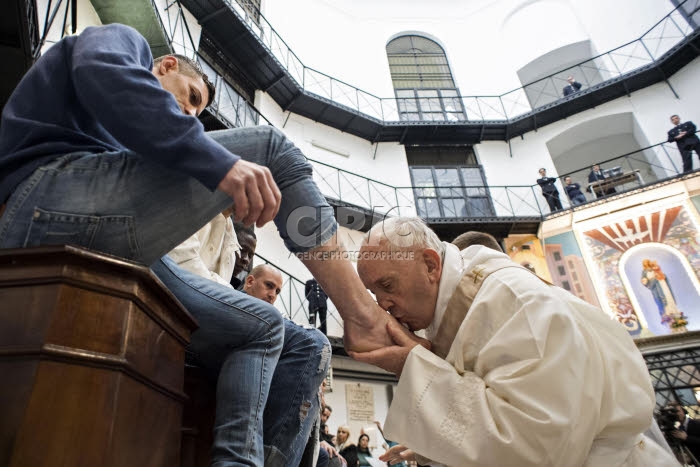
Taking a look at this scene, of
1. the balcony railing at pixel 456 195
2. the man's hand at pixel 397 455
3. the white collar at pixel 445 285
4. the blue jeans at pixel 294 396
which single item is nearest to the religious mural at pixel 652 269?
the balcony railing at pixel 456 195

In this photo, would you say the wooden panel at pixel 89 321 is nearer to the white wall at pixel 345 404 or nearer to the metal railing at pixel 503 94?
the white wall at pixel 345 404

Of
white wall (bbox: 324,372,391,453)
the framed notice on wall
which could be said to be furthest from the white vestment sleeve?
the framed notice on wall

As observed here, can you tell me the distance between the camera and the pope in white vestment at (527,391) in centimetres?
117

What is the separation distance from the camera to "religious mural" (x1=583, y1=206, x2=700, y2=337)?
9867 mm

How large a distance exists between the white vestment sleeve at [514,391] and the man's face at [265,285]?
6.08 feet

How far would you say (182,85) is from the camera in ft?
4.89

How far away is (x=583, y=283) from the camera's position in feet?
35.2

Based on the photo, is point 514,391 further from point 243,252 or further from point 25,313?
point 243,252

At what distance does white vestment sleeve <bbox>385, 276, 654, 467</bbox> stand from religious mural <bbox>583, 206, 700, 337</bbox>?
34.3 ft

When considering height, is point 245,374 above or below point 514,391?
above

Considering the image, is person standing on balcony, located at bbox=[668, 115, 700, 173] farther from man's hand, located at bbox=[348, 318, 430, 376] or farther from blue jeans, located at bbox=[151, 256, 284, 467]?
blue jeans, located at bbox=[151, 256, 284, 467]

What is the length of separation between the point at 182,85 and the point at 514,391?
1.43 meters

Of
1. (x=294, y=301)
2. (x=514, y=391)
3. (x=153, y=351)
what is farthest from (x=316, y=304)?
(x=153, y=351)

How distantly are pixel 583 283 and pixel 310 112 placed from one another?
28.3 ft
